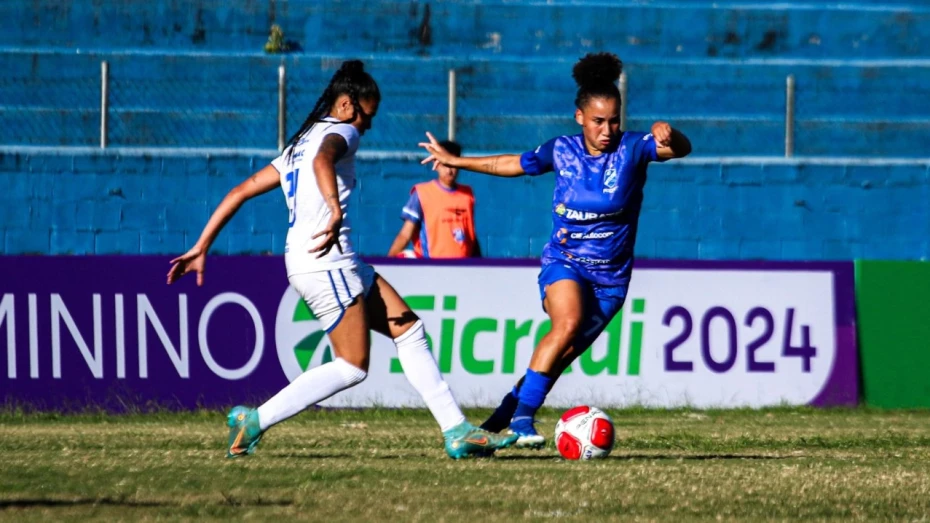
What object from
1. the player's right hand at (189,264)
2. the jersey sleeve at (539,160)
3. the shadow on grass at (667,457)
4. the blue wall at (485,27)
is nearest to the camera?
the player's right hand at (189,264)

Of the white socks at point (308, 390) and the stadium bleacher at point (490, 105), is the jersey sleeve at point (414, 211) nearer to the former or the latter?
the stadium bleacher at point (490, 105)

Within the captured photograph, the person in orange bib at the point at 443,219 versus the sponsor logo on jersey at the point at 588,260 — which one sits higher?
the person in orange bib at the point at 443,219

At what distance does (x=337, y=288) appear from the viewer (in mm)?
6684

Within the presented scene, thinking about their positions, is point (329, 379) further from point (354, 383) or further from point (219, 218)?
point (219, 218)

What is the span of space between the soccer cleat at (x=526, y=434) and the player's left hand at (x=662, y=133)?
1.50 m

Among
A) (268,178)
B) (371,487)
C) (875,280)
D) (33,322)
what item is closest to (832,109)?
(875,280)

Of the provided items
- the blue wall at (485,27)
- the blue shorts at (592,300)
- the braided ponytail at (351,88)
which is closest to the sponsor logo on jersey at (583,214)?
the blue shorts at (592,300)

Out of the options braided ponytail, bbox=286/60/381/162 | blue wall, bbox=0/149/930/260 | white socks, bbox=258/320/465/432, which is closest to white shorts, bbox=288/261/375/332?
white socks, bbox=258/320/465/432

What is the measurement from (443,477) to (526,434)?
118 cm

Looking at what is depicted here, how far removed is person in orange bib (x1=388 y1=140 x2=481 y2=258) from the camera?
13.1 metres

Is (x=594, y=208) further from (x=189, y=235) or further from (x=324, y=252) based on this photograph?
(x=189, y=235)

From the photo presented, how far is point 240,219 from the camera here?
1573 centimetres

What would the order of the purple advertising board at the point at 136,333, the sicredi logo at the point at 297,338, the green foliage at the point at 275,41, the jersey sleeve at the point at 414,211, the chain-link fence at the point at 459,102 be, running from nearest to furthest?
the purple advertising board at the point at 136,333
the sicredi logo at the point at 297,338
the jersey sleeve at the point at 414,211
the chain-link fence at the point at 459,102
the green foliage at the point at 275,41

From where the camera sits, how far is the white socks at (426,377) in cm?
686
